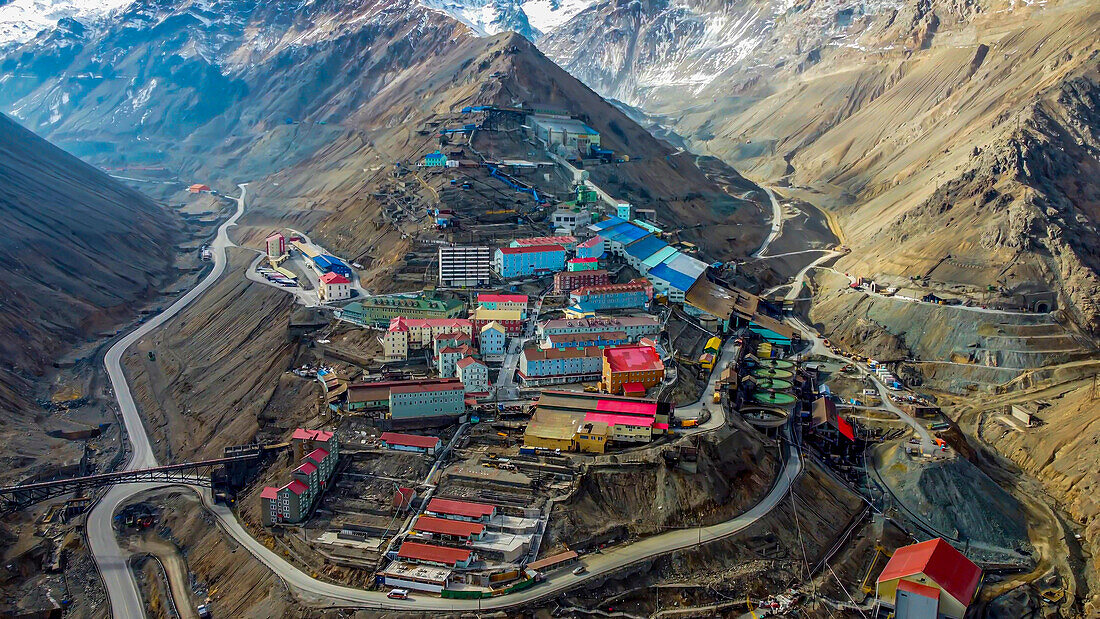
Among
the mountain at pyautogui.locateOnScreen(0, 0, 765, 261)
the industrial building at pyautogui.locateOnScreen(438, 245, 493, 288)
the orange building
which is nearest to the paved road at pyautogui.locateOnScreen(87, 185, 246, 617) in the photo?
the mountain at pyautogui.locateOnScreen(0, 0, 765, 261)

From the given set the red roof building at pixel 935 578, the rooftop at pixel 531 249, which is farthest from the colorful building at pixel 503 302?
the red roof building at pixel 935 578

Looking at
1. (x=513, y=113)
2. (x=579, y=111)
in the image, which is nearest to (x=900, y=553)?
(x=513, y=113)

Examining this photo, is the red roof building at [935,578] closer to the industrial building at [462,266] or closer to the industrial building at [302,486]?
the industrial building at [302,486]

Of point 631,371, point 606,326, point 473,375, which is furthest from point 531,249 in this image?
point 631,371

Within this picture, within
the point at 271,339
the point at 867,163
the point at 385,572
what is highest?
the point at 867,163

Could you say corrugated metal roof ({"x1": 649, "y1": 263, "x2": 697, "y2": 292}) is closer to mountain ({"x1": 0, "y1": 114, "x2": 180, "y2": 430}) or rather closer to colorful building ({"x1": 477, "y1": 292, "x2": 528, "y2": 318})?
colorful building ({"x1": 477, "y1": 292, "x2": 528, "y2": 318})

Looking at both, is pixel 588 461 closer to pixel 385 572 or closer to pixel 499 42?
pixel 385 572

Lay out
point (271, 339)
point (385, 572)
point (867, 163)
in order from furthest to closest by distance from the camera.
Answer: point (867, 163) < point (271, 339) < point (385, 572)

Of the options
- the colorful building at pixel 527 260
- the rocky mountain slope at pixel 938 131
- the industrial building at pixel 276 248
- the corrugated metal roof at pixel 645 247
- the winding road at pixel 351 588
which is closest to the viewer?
the winding road at pixel 351 588
